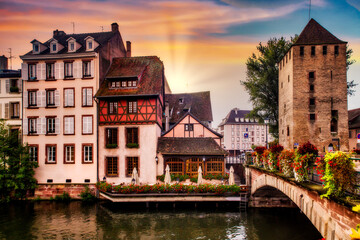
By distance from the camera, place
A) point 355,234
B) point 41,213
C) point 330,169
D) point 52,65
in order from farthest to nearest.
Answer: point 52,65 < point 41,213 < point 330,169 < point 355,234

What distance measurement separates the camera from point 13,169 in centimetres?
2447

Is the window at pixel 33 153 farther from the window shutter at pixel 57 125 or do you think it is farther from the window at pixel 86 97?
the window at pixel 86 97

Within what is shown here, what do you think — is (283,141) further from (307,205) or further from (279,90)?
(307,205)

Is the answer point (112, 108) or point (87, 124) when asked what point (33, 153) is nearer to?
point (87, 124)

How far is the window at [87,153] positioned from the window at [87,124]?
1.23 meters

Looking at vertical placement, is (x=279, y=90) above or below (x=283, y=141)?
above

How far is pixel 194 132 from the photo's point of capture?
27.2 metres

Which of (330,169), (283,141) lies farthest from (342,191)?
(283,141)

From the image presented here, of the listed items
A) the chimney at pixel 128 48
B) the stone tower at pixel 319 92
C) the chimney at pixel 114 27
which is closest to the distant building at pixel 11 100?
the chimney at pixel 114 27

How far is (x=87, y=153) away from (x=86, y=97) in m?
5.23

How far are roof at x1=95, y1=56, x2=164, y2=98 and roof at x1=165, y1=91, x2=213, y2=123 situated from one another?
23.1ft

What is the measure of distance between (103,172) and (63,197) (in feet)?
13.0

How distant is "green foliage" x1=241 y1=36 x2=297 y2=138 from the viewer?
34.4 meters

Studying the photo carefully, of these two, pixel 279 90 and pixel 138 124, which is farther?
pixel 279 90
